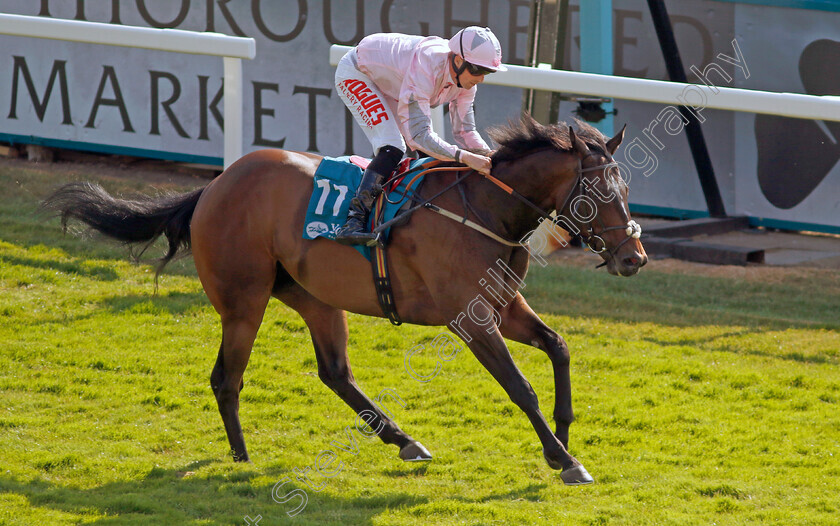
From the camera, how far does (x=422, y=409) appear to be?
624 centimetres

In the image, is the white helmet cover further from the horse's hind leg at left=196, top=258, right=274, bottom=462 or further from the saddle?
the horse's hind leg at left=196, top=258, right=274, bottom=462

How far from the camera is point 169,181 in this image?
37.1 ft

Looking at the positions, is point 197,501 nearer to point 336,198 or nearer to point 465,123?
point 336,198

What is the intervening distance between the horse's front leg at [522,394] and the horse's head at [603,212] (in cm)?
63

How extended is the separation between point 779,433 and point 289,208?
3.02 meters

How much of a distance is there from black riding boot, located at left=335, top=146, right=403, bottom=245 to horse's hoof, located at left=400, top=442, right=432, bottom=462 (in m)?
1.17

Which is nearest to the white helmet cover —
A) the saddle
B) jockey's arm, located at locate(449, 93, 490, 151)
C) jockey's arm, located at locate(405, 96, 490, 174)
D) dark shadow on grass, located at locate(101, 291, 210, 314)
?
jockey's arm, located at locate(405, 96, 490, 174)

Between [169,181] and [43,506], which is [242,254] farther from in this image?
[169,181]

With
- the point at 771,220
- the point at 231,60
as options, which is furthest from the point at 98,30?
the point at 771,220

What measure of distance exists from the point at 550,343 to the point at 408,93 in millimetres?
1383

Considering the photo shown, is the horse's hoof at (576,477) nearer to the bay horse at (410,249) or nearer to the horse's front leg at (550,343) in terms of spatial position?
the bay horse at (410,249)

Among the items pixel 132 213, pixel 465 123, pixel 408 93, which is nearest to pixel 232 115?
pixel 132 213

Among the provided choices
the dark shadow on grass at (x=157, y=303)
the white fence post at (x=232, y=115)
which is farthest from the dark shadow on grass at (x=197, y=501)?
the white fence post at (x=232, y=115)

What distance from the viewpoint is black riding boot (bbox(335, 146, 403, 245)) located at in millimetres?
4945
